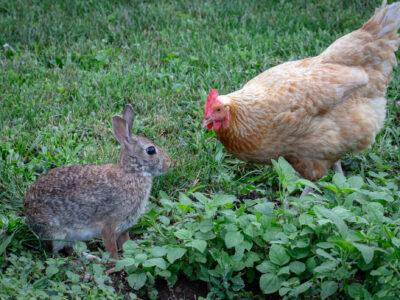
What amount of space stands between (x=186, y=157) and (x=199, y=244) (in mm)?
1881

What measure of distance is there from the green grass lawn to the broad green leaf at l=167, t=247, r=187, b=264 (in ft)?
0.05

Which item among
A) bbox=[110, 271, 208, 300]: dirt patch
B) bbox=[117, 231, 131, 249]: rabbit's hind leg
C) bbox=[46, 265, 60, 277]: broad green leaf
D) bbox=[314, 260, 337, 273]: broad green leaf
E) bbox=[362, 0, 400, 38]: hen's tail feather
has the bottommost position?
bbox=[117, 231, 131, 249]: rabbit's hind leg

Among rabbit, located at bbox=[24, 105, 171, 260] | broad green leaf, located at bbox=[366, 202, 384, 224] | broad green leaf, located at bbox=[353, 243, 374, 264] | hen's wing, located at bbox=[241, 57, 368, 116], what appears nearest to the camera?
broad green leaf, located at bbox=[353, 243, 374, 264]

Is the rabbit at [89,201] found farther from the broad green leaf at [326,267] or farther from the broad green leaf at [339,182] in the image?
the broad green leaf at [326,267]

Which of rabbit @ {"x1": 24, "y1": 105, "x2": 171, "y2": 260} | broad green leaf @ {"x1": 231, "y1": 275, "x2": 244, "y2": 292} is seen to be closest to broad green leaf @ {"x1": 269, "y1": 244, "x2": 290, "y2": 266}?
broad green leaf @ {"x1": 231, "y1": 275, "x2": 244, "y2": 292}

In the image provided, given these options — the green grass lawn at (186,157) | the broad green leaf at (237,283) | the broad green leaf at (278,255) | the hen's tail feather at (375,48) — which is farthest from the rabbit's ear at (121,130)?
the hen's tail feather at (375,48)

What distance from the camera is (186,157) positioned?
16.4 feet

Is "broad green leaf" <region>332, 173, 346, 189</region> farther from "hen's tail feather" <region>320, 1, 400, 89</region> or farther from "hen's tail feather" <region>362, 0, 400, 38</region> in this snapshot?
"hen's tail feather" <region>362, 0, 400, 38</region>

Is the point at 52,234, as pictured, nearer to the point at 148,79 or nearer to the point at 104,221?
the point at 104,221

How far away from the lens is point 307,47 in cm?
695

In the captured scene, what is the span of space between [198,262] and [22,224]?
1.54 metres

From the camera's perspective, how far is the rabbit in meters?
3.80

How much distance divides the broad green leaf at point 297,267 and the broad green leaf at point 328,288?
0.16 meters

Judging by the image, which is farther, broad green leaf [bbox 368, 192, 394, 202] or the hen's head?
the hen's head
